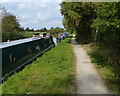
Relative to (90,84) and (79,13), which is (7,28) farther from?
(90,84)

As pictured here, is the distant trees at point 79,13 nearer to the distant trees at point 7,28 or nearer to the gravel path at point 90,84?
the distant trees at point 7,28

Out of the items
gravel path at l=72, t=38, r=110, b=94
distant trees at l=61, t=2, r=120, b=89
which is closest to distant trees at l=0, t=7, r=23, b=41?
distant trees at l=61, t=2, r=120, b=89

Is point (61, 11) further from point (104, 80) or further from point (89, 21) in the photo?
point (104, 80)

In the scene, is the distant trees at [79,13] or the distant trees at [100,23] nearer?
the distant trees at [100,23]

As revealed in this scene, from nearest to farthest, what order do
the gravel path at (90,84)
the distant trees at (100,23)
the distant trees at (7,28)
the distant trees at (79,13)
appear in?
the gravel path at (90,84)
the distant trees at (100,23)
the distant trees at (79,13)
the distant trees at (7,28)

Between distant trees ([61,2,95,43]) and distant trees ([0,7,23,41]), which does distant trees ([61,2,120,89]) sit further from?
distant trees ([0,7,23,41])

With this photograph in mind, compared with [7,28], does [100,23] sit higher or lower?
lower

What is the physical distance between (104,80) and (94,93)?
1560 mm

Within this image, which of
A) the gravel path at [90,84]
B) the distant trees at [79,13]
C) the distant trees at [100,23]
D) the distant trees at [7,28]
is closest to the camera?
the gravel path at [90,84]

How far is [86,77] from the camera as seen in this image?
8023 mm

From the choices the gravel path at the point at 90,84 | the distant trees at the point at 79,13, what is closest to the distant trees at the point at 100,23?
the distant trees at the point at 79,13

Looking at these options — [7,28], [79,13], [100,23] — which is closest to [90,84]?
[100,23]

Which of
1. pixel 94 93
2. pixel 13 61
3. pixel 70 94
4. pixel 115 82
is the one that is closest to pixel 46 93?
pixel 70 94

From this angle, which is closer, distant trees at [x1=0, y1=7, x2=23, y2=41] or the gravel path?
the gravel path
